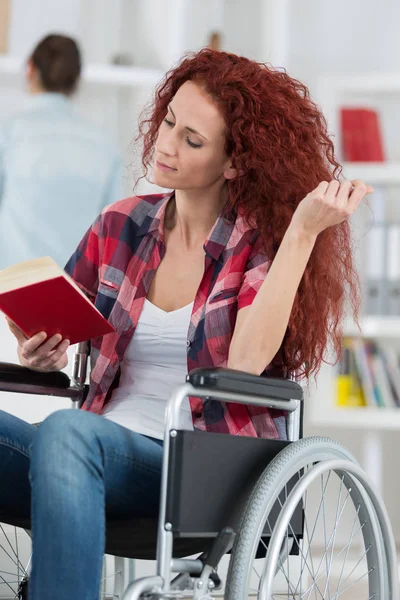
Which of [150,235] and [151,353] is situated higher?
[150,235]

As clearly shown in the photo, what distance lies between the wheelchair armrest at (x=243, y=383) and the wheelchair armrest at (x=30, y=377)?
1.27 ft

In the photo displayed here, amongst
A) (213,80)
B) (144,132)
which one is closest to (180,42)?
(144,132)

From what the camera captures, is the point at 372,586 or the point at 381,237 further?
the point at 381,237

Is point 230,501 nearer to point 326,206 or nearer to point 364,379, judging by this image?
point 326,206

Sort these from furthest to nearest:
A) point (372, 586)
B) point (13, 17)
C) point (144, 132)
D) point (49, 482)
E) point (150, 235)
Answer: point (13, 17), point (144, 132), point (150, 235), point (372, 586), point (49, 482)

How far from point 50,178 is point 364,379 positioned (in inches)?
49.8

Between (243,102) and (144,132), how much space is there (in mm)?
352

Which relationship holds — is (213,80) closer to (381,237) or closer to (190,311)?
(190,311)

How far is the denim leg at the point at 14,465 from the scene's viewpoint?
1459 millimetres

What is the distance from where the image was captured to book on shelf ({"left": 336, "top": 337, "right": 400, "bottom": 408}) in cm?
338

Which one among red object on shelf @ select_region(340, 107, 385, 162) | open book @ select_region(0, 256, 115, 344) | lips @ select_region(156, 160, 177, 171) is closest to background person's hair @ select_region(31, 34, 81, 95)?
red object on shelf @ select_region(340, 107, 385, 162)

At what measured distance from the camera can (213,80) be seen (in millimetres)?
1644

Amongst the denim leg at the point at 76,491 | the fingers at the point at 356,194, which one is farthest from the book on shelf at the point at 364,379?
the denim leg at the point at 76,491

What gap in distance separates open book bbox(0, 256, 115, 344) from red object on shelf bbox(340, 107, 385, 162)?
6.89ft
